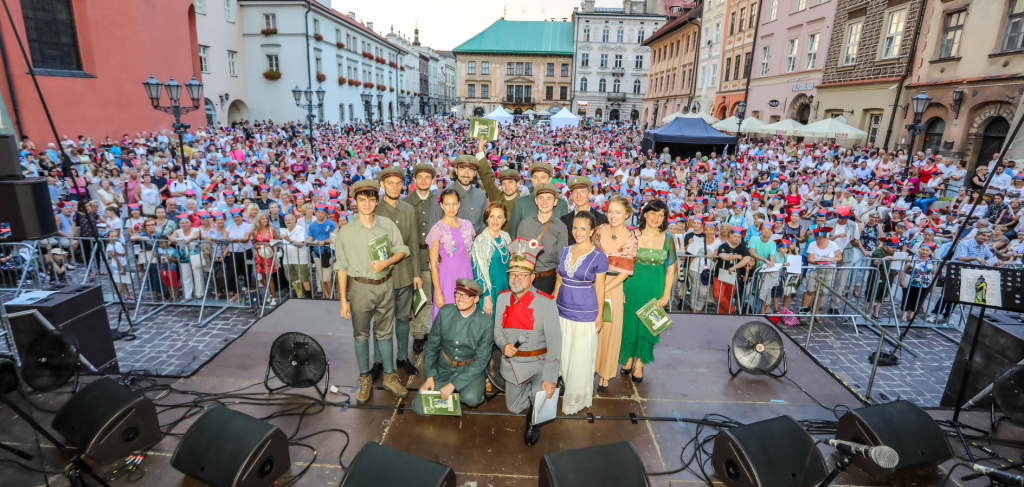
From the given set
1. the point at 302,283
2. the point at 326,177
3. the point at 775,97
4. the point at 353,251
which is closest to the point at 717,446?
the point at 353,251

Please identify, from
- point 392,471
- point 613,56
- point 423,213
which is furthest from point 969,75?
point 613,56

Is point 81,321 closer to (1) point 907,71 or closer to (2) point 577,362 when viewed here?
(2) point 577,362

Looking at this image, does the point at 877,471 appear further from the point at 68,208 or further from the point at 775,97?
the point at 775,97

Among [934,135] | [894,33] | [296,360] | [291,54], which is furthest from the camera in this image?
[291,54]

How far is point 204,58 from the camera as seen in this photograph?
2852 centimetres

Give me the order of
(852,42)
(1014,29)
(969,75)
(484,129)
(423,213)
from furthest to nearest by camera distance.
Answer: (852,42) < (969,75) < (1014,29) < (484,129) < (423,213)

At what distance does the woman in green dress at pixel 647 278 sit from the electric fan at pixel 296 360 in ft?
10.4

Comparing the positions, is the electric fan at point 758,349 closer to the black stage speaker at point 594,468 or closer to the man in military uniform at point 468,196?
the black stage speaker at point 594,468

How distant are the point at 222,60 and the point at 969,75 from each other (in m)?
37.7

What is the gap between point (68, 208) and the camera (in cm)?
879

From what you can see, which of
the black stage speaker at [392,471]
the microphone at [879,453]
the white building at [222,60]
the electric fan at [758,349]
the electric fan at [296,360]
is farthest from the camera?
the white building at [222,60]

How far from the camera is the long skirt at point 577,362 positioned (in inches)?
174

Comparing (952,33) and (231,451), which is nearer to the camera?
(231,451)

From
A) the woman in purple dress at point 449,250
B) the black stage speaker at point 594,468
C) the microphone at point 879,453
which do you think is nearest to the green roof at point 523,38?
the woman in purple dress at point 449,250
